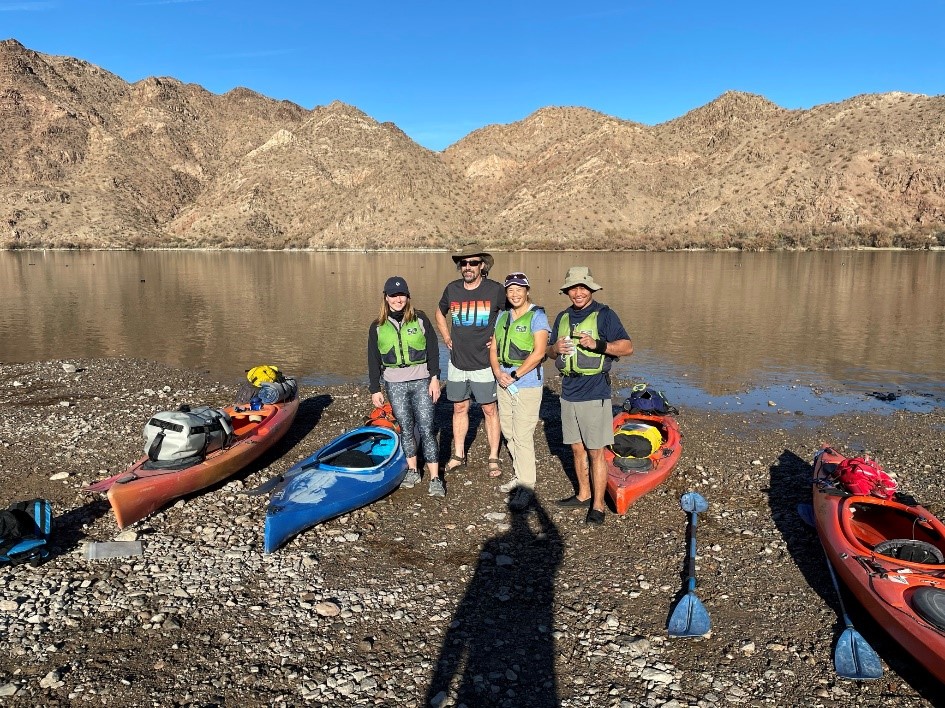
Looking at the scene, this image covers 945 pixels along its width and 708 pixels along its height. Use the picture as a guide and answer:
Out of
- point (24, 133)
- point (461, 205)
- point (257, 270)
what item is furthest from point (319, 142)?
point (257, 270)

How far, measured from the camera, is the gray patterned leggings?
6973 millimetres

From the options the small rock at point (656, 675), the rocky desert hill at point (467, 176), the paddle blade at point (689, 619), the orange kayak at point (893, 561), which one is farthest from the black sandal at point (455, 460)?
the rocky desert hill at point (467, 176)

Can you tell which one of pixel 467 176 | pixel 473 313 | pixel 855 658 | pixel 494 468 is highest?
pixel 467 176

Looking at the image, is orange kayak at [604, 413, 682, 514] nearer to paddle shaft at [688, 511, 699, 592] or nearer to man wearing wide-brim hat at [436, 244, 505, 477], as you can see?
paddle shaft at [688, 511, 699, 592]

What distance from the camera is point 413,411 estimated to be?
23.6ft

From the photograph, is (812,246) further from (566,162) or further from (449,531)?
(449,531)

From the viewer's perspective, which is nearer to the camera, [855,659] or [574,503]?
[855,659]

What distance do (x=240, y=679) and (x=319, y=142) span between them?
137m

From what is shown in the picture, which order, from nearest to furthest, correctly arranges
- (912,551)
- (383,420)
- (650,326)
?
(912,551) < (383,420) < (650,326)

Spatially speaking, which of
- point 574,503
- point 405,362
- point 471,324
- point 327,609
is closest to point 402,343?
point 405,362

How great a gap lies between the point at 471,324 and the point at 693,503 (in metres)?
3.22

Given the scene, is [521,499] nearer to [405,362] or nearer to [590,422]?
[590,422]

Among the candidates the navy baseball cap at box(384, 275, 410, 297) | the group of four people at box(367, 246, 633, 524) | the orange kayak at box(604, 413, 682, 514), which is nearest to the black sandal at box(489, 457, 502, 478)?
the group of four people at box(367, 246, 633, 524)

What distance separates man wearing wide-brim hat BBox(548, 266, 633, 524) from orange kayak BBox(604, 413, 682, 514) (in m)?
0.28
